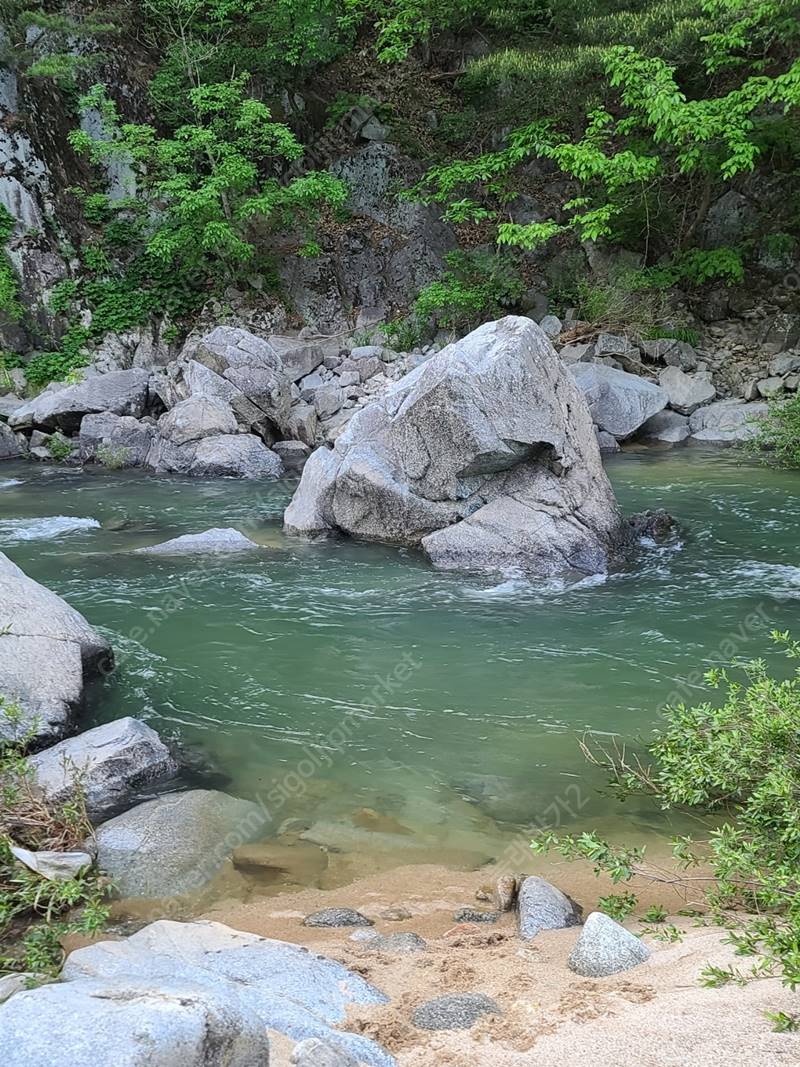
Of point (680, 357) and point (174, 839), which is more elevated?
point (680, 357)

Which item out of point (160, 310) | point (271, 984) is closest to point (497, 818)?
point (271, 984)

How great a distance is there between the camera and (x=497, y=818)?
16.9 ft

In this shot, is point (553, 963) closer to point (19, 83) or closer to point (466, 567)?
point (466, 567)

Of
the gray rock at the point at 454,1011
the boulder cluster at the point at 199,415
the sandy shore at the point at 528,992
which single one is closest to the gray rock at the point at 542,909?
the sandy shore at the point at 528,992

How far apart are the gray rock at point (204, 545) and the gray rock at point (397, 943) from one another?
7.41 meters

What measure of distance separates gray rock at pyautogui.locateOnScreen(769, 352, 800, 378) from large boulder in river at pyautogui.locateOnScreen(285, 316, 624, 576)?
411 inches

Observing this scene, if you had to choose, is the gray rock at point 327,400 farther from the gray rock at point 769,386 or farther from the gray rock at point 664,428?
the gray rock at point 769,386

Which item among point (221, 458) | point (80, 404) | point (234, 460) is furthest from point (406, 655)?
point (80, 404)

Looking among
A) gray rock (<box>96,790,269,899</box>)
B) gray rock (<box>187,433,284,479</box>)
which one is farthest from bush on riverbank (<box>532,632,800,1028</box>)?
gray rock (<box>187,433,284,479</box>)

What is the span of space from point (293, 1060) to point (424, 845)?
7.70 feet

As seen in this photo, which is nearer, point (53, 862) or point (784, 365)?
point (53, 862)

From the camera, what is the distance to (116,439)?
1714cm

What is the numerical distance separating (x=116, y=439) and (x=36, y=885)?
14.0m

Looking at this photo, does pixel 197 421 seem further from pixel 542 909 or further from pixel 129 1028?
pixel 129 1028
